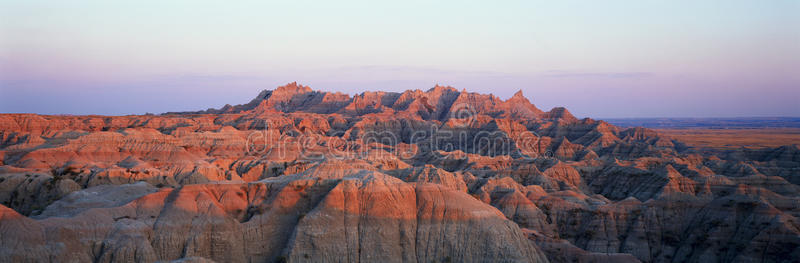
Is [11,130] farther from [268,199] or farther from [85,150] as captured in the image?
[268,199]

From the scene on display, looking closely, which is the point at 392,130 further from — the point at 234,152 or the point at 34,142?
the point at 34,142

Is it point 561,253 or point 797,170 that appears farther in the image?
point 797,170

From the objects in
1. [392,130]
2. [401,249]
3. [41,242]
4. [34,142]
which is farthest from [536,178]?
[392,130]

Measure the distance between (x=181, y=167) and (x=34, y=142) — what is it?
4023cm

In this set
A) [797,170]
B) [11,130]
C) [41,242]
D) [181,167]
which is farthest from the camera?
[11,130]

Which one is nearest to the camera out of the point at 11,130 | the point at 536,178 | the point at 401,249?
the point at 401,249

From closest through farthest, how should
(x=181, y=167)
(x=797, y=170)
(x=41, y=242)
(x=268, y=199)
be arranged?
(x=41, y=242) < (x=268, y=199) < (x=181, y=167) < (x=797, y=170)

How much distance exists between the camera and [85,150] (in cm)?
9812

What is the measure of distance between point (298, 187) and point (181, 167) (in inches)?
1853

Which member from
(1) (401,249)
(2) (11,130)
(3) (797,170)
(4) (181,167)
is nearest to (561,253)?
(1) (401,249)

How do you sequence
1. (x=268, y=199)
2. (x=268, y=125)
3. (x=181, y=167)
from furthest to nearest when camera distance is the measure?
(x=268, y=125)
(x=181, y=167)
(x=268, y=199)

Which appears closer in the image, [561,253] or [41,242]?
[41,242]

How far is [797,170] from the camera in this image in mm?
103500

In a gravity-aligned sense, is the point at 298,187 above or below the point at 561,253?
above
